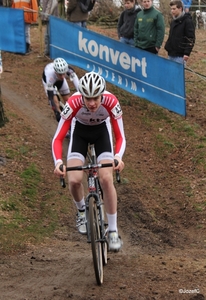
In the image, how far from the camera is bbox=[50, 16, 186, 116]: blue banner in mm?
11953

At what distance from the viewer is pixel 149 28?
41.3ft

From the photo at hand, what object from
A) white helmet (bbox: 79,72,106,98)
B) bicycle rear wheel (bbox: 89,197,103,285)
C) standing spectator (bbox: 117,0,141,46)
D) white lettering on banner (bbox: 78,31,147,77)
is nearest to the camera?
bicycle rear wheel (bbox: 89,197,103,285)

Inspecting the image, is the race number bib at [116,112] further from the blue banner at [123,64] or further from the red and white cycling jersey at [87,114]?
the blue banner at [123,64]

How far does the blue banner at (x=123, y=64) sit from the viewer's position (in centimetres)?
1195

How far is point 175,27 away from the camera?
12172mm

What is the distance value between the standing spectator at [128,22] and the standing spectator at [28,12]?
372cm

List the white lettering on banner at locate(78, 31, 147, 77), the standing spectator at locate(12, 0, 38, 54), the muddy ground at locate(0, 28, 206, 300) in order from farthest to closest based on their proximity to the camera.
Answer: the standing spectator at locate(12, 0, 38, 54) < the white lettering on banner at locate(78, 31, 147, 77) < the muddy ground at locate(0, 28, 206, 300)

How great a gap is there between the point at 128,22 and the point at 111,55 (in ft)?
2.85

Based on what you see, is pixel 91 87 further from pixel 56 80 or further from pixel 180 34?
pixel 180 34

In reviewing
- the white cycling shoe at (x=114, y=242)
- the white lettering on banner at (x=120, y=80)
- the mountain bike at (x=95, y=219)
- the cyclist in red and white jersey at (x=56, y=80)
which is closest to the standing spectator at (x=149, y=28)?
the white lettering on banner at (x=120, y=80)

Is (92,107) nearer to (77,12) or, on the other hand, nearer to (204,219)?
(204,219)

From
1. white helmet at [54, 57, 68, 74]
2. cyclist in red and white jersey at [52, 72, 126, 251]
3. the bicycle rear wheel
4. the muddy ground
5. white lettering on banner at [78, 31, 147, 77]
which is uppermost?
cyclist in red and white jersey at [52, 72, 126, 251]

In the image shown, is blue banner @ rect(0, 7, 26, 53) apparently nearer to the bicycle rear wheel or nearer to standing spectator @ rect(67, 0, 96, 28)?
standing spectator @ rect(67, 0, 96, 28)

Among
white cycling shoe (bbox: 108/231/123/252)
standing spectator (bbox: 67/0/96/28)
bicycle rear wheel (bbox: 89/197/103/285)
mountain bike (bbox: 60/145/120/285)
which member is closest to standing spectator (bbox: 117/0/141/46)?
standing spectator (bbox: 67/0/96/28)
